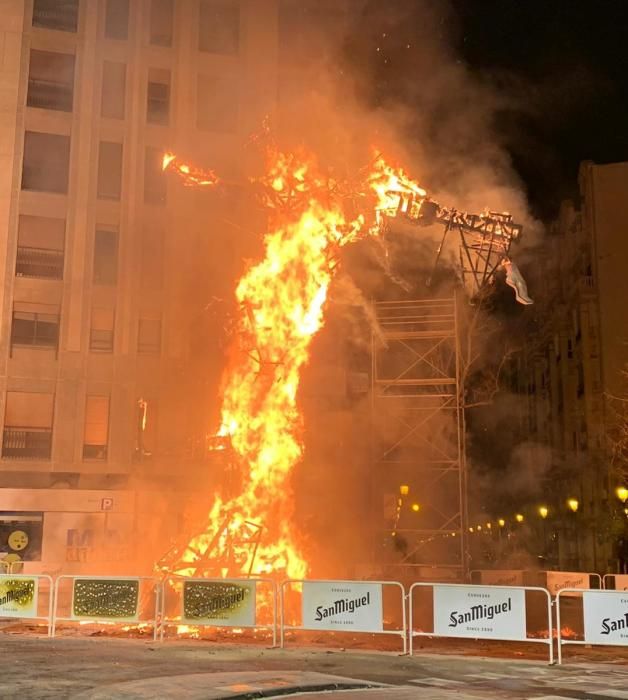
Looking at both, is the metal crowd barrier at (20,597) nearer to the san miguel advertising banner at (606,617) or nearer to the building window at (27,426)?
the san miguel advertising banner at (606,617)

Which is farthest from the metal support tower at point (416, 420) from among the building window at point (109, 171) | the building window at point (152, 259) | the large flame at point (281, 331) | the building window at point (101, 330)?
the building window at point (109, 171)

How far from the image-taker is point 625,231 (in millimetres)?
35688

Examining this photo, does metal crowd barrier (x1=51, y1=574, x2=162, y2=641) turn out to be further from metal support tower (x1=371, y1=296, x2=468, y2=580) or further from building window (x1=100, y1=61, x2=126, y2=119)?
building window (x1=100, y1=61, x2=126, y2=119)

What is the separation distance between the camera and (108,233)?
81.0ft

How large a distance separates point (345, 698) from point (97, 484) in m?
17.3

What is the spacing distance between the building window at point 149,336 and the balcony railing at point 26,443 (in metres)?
3.64

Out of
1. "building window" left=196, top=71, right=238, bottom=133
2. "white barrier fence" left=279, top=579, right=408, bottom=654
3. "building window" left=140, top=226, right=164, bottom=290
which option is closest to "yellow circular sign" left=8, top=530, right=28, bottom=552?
"building window" left=140, top=226, right=164, bottom=290

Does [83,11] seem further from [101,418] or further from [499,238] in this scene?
[499,238]

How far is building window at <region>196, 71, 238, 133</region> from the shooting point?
997 inches

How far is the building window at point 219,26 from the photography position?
25922 mm

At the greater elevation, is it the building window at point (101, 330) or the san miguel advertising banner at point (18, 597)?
the building window at point (101, 330)

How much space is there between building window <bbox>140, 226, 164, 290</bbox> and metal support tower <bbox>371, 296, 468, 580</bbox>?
7163 mm

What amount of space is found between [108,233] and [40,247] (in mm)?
2038

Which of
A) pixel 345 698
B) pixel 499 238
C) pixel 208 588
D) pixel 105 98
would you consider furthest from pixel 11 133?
pixel 345 698
